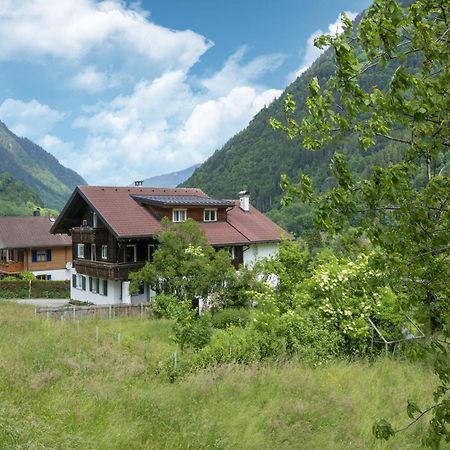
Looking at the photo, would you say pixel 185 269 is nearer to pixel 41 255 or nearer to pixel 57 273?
pixel 57 273

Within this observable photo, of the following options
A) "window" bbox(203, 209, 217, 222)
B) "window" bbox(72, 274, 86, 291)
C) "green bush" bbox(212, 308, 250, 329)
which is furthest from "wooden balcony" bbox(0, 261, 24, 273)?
"green bush" bbox(212, 308, 250, 329)

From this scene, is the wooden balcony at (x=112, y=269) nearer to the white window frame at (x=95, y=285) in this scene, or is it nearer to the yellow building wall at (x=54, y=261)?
the white window frame at (x=95, y=285)

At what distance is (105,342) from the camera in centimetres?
1498

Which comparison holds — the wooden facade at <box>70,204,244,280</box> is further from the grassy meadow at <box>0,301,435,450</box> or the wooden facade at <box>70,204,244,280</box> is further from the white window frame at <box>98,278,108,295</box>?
the grassy meadow at <box>0,301,435,450</box>

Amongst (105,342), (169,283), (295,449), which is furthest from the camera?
(169,283)

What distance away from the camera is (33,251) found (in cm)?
5200

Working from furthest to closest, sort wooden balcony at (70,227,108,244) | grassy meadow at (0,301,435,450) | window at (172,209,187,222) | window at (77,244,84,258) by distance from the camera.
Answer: window at (77,244,84,258) < window at (172,209,187,222) < wooden balcony at (70,227,108,244) < grassy meadow at (0,301,435,450)

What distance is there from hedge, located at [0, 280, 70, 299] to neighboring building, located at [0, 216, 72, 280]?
6266mm

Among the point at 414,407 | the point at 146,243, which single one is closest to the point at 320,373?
the point at 414,407

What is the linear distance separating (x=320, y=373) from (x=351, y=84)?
32.8 ft

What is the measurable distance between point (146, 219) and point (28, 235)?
23.6 meters

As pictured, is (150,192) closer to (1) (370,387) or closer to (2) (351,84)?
(1) (370,387)

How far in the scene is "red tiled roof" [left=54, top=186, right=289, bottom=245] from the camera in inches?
1341

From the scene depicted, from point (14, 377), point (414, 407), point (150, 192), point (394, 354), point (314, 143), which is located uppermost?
point (150, 192)
